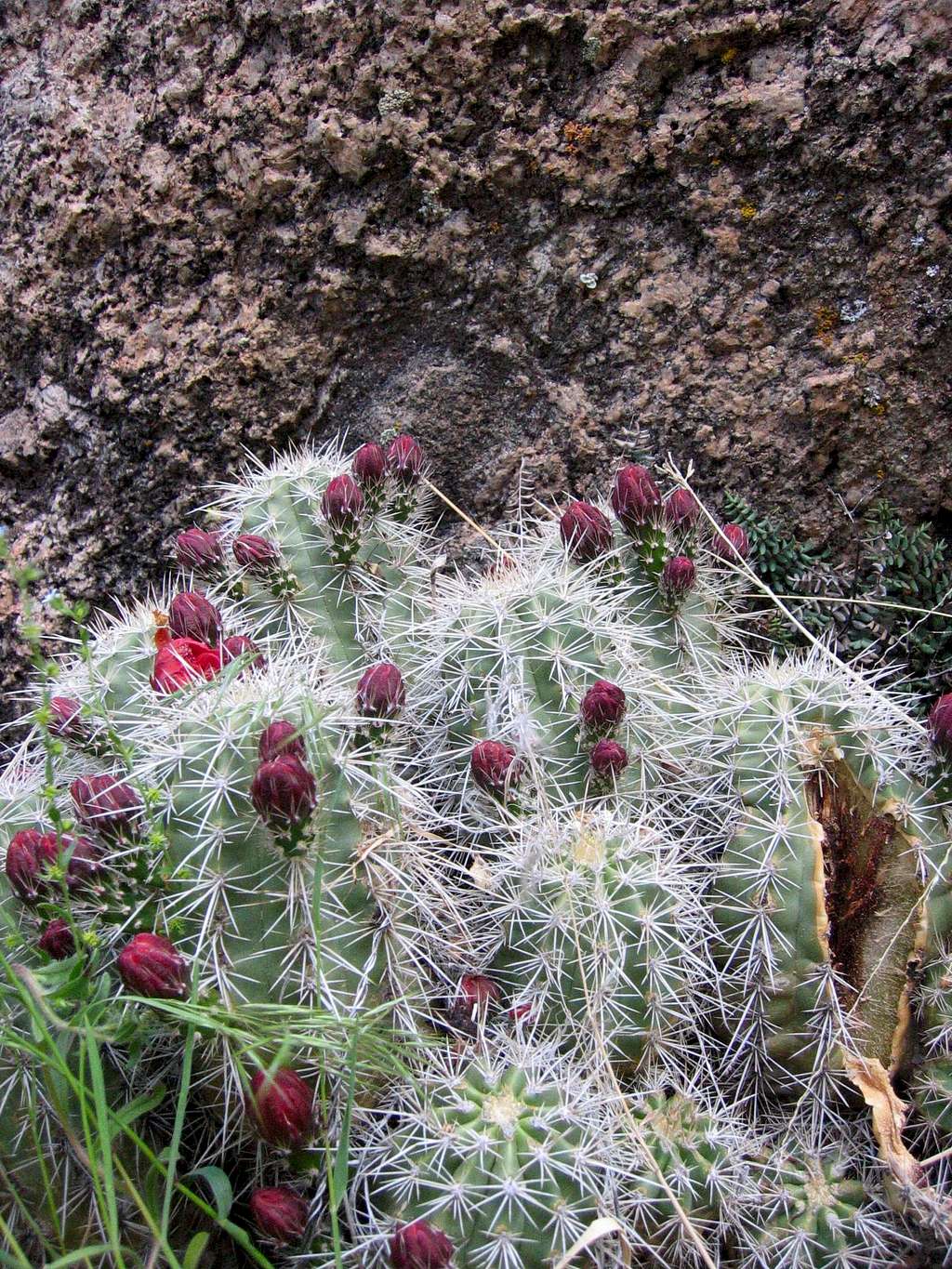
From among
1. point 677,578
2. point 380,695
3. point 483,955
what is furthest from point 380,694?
point 677,578

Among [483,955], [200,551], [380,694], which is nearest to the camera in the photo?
[483,955]

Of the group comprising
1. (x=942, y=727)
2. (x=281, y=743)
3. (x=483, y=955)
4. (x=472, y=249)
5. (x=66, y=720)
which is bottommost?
(x=483, y=955)

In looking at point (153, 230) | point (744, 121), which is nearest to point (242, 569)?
point (153, 230)

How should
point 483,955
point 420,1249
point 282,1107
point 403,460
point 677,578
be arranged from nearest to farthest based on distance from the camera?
point 420,1249 → point 282,1107 → point 483,955 → point 677,578 → point 403,460

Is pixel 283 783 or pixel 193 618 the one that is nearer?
pixel 283 783

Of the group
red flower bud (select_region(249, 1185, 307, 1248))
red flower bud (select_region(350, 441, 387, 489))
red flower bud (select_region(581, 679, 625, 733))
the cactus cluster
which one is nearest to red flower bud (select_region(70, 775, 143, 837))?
the cactus cluster

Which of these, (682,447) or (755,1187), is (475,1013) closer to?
(755,1187)

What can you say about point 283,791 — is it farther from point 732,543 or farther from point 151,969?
point 732,543

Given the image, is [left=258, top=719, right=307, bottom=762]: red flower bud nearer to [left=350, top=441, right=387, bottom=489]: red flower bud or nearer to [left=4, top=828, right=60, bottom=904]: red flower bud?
[left=4, top=828, right=60, bottom=904]: red flower bud
